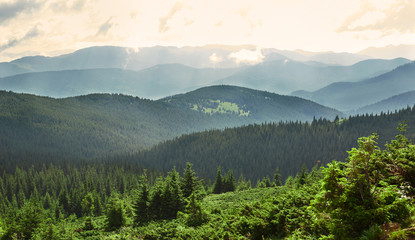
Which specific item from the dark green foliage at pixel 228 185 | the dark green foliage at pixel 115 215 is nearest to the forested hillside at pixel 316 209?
the dark green foliage at pixel 115 215

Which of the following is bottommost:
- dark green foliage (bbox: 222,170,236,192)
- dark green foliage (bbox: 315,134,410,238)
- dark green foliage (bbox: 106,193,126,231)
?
dark green foliage (bbox: 222,170,236,192)

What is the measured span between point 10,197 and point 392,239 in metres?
175

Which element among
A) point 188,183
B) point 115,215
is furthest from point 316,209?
point 115,215

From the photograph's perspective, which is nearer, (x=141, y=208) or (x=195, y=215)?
(x=195, y=215)

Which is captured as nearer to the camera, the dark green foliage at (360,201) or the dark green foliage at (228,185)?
the dark green foliage at (360,201)

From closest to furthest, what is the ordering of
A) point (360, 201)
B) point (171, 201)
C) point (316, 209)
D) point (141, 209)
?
point (360, 201) < point (316, 209) < point (171, 201) < point (141, 209)

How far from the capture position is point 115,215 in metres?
47.4

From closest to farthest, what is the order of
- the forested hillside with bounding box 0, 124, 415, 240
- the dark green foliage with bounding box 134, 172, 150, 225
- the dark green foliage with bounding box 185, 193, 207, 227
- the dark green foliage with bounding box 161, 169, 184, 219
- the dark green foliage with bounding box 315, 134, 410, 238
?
the dark green foliage with bounding box 315, 134, 410, 238 → the forested hillside with bounding box 0, 124, 415, 240 → the dark green foliage with bounding box 185, 193, 207, 227 → the dark green foliage with bounding box 161, 169, 184, 219 → the dark green foliage with bounding box 134, 172, 150, 225

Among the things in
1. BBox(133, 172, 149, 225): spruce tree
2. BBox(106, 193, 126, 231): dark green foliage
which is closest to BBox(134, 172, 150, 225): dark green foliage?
BBox(133, 172, 149, 225): spruce tree

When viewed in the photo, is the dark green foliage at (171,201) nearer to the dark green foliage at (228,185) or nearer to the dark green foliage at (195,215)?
the dark green foliage at (195,215)

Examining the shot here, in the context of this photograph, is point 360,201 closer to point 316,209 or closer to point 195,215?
point 316,209

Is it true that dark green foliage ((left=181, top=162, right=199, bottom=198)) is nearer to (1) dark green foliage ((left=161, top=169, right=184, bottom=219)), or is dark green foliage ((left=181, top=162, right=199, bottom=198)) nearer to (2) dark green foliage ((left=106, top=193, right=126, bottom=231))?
(1) dark green foliage ((left=161, top=169, right=184, bottom=219))

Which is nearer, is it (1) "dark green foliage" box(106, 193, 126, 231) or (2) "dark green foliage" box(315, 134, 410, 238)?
(2) "dark green foliage" box(315, 134, 410, 238)

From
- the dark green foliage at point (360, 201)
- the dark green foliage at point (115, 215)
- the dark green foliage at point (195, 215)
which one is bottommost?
the dark green foliage at point (115, 215)
